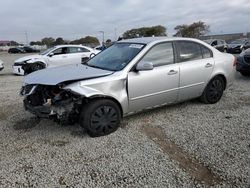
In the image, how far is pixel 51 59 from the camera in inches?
460

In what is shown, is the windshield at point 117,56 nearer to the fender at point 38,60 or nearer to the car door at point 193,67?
the car door at point 193,67

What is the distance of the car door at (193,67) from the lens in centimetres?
500

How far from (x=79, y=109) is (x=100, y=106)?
0.32 m

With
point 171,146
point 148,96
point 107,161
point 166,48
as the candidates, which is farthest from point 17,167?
point 166,48

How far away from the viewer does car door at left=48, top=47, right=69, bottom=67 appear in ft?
38.4

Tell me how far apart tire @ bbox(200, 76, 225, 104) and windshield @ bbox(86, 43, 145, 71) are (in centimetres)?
192

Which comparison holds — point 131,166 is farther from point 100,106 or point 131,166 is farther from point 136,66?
point 136,66

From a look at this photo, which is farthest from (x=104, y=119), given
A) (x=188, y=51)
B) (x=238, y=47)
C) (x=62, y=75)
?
(x=238, y=47)

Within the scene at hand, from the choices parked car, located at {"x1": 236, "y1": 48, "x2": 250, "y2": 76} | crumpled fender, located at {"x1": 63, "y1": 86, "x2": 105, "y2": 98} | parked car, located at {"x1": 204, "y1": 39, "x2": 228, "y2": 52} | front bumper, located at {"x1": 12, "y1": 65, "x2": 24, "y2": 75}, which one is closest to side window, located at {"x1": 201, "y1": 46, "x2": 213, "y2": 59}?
crumpled fender, located at {"x1": 63, "y1": 86, "x2": 105, "y2": 98}

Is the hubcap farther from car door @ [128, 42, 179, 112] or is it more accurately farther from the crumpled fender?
car door @ [128, 42, 179, 112]

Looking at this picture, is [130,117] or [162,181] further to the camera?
[130,117]

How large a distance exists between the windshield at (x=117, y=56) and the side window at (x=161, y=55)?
21cm

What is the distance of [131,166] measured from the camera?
10.6 feet

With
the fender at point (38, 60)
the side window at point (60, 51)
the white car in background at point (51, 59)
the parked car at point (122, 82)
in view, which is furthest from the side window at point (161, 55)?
the side window at point (60, 51)
